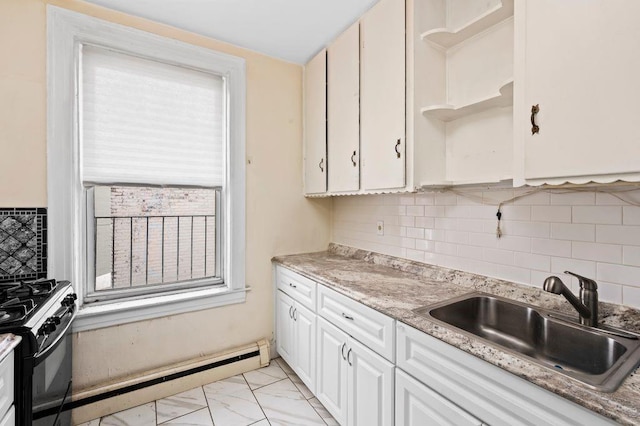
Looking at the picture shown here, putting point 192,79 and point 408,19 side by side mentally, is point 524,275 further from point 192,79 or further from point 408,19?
point 192,79

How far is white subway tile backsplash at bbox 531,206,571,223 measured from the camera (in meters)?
1.34

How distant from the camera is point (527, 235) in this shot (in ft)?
4.85

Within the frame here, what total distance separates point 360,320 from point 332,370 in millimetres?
479

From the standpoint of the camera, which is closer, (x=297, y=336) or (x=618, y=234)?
(x=618, y=234)

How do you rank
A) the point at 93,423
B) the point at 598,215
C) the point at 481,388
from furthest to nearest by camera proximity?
the point at 93,423
the point at 598,215
the point at 481,388

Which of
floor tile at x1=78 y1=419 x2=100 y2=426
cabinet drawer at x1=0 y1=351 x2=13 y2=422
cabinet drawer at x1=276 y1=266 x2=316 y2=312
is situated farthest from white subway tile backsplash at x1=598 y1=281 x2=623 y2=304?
floor tile at x1=78 y1=419 x2=100 y2=426

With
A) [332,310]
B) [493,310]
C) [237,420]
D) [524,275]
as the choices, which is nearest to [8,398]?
[237,420]

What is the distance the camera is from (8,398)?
3.43ft

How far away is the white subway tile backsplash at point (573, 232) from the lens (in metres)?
1.27

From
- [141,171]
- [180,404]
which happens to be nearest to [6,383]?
[180,404]

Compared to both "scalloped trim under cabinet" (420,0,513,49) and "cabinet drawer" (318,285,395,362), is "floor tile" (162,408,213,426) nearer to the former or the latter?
"cabinet drawer" (318,285,395,362)

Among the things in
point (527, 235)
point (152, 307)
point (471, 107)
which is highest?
point (471, 107)

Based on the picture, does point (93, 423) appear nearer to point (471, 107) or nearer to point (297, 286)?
point (297, 286)

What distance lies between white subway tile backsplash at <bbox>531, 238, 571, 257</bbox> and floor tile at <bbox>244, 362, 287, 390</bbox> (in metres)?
1.94
